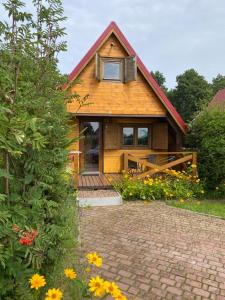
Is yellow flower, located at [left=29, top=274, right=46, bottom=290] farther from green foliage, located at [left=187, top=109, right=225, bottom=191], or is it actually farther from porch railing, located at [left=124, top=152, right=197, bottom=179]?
green foliage, located at [left=187, top=109, right=225, bottom=191]

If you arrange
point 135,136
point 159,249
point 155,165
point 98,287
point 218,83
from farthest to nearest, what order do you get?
point 218,83
point 135,136
point 155,165
point 159,249
point 98,287

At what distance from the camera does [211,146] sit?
376 inches

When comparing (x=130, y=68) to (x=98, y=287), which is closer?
(x=98, y=287)

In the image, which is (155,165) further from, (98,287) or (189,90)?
(189,90)

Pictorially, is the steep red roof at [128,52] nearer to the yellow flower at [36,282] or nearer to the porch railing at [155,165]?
the porch railing at [155,165]

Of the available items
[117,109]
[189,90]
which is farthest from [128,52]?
[189,90]

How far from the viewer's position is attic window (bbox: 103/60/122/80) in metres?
10.8

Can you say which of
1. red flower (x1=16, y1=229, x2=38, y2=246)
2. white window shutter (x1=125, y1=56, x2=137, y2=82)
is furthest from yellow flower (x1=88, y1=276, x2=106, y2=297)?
white window shutter (x1=125, y1=56, x2=137, y2=82)

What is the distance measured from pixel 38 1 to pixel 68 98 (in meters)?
1.42

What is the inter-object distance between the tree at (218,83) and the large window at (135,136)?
1422 inches

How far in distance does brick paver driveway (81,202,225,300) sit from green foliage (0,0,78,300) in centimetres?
163

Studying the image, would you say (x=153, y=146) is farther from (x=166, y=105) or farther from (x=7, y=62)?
(x=7, y=62)

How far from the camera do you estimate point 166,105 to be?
1091 centimetres

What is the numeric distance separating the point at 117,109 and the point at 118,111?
0.09 metres
